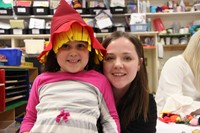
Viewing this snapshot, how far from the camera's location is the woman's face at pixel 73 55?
34.2 inches

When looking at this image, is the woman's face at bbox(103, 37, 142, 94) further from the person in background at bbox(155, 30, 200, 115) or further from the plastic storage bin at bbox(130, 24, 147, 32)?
the plastic storage bin at bbox(130, 24, 147, 32)

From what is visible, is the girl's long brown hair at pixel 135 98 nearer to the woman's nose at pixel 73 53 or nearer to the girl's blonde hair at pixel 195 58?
the woman's nose at pixel 73 53

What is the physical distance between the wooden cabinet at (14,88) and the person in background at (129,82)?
3.09 ft

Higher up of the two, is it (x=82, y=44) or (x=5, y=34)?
(x=5, y=34)

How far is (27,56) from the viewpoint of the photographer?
3041mm

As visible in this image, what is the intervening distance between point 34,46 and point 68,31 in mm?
2315

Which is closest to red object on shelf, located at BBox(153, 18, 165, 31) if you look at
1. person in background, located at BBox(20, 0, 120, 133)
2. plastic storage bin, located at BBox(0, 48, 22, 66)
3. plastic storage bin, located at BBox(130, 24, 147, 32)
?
plastic storage bin, located at BBox(130, 24, 147, 32)

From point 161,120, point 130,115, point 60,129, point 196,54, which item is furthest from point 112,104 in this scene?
point 196,54

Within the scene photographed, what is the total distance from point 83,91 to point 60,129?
0.53ft

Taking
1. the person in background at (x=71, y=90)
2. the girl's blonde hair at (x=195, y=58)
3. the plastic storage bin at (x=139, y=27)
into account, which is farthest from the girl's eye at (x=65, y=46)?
the plastic storage bin at (x=139, y=27)

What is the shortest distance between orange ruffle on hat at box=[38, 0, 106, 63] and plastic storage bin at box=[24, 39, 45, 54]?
2.18 metres

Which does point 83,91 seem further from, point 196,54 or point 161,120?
point 196,54

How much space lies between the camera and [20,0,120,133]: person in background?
81 cm

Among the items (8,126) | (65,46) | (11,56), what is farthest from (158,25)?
(65,46)
